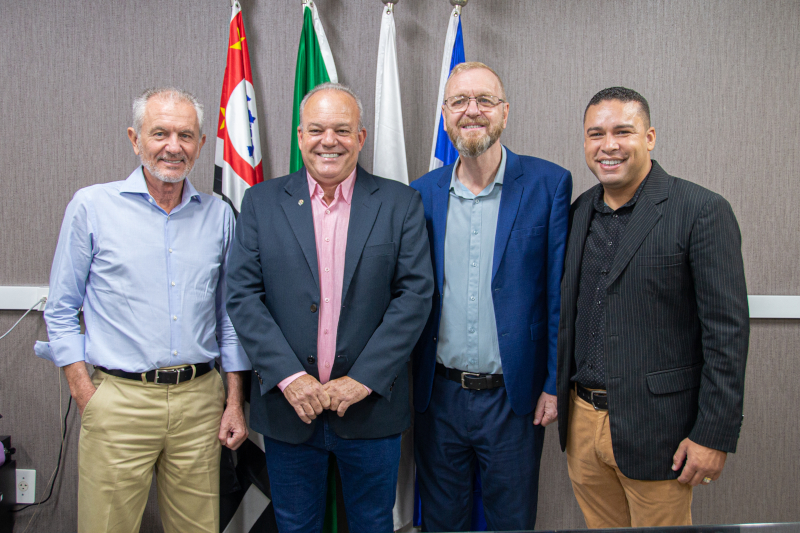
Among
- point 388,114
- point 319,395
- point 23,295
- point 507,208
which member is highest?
point 388,114

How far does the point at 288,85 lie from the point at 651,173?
5.49ft

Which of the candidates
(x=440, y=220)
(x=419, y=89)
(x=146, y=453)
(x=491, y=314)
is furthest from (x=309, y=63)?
(x=146, y=453)

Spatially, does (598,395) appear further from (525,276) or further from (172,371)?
(172,371)

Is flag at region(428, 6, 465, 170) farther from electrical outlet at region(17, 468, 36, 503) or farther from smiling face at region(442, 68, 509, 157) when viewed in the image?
electrical outlet at region(17, 468, 36, 503)

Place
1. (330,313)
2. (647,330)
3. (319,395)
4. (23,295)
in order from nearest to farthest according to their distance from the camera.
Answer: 1. (647,330)
2. (319,395)
3. (330,313)
4. (23,295)

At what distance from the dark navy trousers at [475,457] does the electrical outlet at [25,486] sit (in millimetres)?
1934

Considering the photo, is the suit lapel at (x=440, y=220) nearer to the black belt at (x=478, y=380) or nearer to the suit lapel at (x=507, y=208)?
the suit lapel at (x=507, y=208)

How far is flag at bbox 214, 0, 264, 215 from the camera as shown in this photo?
216 cm

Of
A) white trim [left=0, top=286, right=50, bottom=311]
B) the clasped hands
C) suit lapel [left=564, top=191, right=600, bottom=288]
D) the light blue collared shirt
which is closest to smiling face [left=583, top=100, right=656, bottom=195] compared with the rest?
suit lapel [left=564, top=191, right=600, bottom=288]

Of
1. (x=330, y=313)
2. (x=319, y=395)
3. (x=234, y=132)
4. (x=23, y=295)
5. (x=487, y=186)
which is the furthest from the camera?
(x=23, y=295)

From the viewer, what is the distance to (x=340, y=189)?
175 cm

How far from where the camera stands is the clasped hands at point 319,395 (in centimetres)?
156

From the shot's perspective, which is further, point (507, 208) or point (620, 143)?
point (507, 208)

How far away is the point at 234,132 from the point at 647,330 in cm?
182
